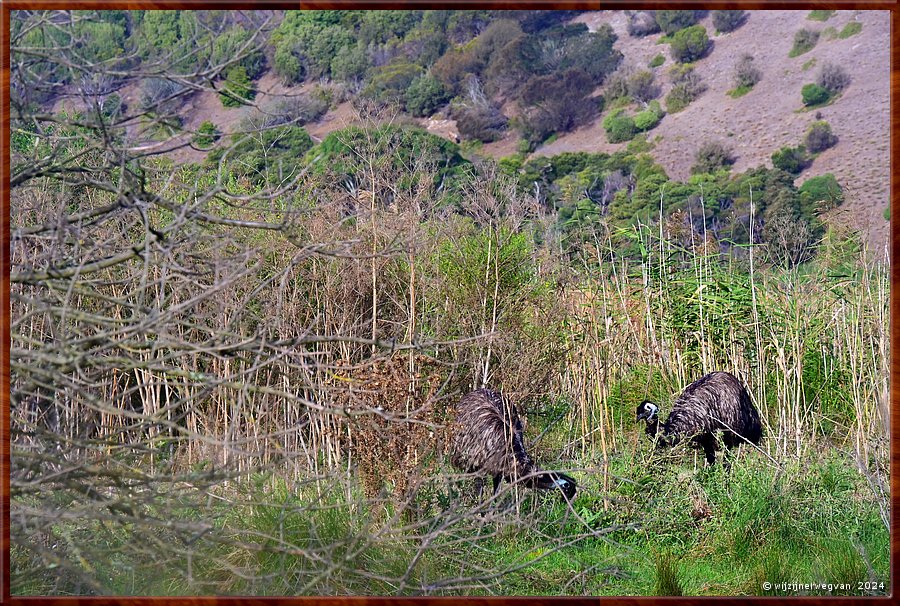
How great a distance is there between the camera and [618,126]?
15812 millimetres

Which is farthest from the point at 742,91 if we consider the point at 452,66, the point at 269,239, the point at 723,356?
the point at 269,239

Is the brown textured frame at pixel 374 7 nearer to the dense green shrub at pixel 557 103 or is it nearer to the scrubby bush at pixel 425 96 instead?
the scrubby bush at pixel 425 96

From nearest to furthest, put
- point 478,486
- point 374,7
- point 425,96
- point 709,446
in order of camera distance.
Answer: point 374,7, point 478,486, point 709,446, point 425,96

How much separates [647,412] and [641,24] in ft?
44.5

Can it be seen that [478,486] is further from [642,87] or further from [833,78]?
[833,78]

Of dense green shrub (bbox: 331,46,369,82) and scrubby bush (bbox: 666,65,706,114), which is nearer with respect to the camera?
dense green shrub (bbox: 331,46,369,82)

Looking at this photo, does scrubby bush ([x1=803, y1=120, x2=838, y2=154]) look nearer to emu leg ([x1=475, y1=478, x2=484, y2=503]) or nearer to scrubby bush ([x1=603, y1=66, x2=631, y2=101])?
scrubby bush ([x1=603, y1=66, x2=631, y2=101])

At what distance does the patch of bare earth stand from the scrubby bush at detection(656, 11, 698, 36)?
24 centimetres

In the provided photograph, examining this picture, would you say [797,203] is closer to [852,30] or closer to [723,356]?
[852,30]

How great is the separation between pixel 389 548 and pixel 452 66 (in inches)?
401

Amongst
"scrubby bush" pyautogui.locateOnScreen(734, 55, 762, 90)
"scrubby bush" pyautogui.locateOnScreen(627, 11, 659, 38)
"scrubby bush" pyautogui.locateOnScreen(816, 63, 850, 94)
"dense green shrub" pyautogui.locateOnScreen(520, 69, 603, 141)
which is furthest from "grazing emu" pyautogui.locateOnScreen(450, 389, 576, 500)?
"scrubby bush" pyautogui.locateOnScreen(816, 63, 850, 94)

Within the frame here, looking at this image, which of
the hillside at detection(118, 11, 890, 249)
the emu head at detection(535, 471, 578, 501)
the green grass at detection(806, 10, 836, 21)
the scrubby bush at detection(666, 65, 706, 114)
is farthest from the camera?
the green grass at detection(806, 10, 836, 21)

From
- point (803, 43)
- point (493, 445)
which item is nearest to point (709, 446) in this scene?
point (493, 445)

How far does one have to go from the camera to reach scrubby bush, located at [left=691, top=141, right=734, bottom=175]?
16.4m
